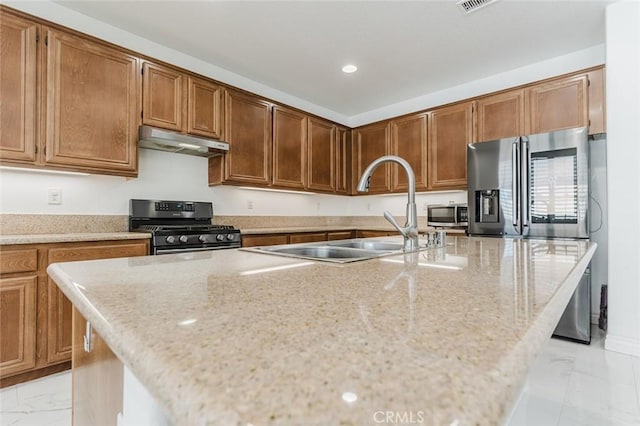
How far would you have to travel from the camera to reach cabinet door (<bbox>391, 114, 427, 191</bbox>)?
384cm

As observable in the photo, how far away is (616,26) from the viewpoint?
2420 millimetres

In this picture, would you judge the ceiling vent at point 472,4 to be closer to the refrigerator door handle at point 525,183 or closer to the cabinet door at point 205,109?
the refrigerator door handle at point 525,183

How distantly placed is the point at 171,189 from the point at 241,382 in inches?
125

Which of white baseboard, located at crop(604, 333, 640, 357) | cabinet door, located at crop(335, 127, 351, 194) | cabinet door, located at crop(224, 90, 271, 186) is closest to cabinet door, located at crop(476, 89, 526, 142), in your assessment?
cabinet door, located at crop(335, 127, 351, 194)

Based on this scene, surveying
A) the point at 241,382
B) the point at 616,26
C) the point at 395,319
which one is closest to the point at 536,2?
the point at 616,26

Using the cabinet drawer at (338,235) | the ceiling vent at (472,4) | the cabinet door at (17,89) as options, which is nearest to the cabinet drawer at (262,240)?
the cabinet drawer at (338,235)

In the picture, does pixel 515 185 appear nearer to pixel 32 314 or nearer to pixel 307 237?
pixel 307 237

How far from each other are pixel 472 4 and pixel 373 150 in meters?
2.12

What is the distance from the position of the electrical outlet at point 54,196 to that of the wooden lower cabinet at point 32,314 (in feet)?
2.00

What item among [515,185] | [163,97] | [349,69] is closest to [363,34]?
[349,69]

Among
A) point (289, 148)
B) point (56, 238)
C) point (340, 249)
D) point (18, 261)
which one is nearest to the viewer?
point (340, 249)

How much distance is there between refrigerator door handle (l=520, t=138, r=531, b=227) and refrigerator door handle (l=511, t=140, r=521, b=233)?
0.12 ft

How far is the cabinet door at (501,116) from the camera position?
10.4 feet

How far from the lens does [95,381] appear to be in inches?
33.6
